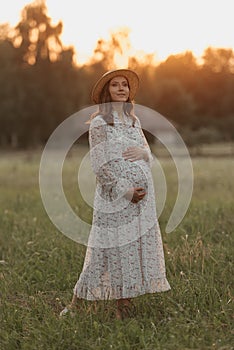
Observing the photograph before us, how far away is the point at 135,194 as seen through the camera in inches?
185

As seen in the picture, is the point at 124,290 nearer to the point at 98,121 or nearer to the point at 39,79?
the point at 98,121

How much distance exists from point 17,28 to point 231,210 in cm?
4799

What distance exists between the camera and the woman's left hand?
4.79 m

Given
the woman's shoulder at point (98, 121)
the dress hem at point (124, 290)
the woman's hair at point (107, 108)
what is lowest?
the dress hem at point (124, 290)

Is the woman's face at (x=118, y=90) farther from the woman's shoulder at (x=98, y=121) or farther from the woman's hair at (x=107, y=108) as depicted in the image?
the woman's shoulder at (x=98, y=121)

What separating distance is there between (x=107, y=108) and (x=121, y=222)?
0.98 meters

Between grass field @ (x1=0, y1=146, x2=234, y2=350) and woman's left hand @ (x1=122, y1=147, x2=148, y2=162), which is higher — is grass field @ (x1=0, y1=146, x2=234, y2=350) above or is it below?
below

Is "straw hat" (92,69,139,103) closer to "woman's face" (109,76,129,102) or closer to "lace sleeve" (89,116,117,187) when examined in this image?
"woman's face" (109,76,129,102)

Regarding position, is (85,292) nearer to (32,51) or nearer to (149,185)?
(149,185)

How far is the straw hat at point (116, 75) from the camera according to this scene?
193 inches

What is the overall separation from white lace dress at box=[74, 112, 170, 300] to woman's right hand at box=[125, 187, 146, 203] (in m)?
0.05

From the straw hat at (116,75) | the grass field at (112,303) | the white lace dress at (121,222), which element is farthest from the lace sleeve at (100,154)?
the grass field at (112,303)

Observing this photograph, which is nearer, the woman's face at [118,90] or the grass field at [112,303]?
the grass field at [112,303]

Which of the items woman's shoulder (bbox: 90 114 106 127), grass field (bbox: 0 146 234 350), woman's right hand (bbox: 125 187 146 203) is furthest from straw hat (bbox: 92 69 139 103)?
grass field (bbox: 0 146 234 350)
